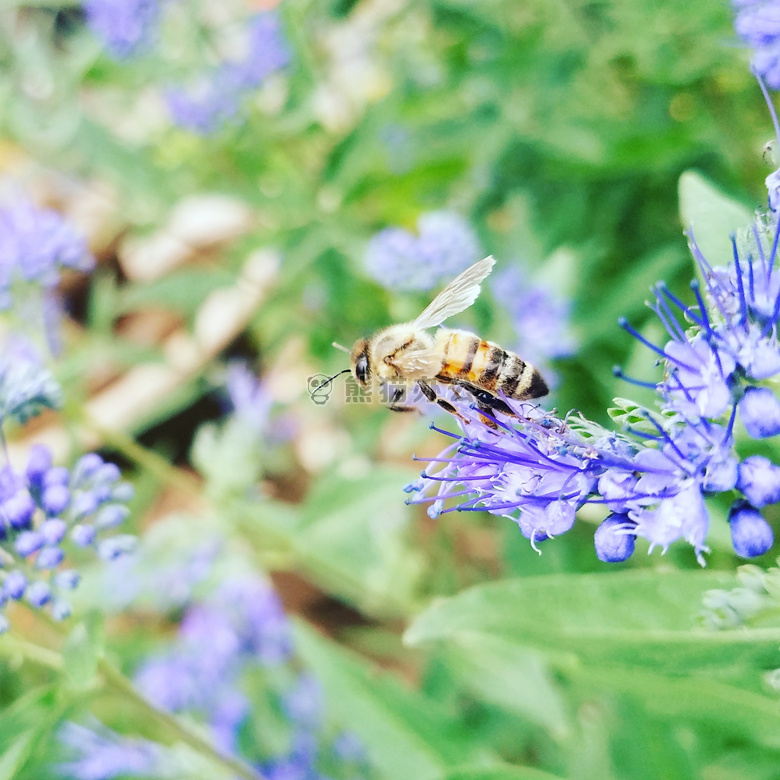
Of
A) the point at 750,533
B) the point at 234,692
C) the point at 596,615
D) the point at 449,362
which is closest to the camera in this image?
the point at 750,533

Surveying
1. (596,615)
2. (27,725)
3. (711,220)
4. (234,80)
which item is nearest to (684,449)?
(596,615)

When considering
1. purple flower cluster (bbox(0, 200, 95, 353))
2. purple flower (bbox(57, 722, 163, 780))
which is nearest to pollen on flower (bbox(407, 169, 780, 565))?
purple flower (bbox(57, 722, 163, 780))

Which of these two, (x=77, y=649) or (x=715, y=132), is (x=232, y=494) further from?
(x=715, y=132)

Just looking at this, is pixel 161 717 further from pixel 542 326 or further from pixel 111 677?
pixel 542 326

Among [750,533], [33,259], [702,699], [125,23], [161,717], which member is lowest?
[161,717]

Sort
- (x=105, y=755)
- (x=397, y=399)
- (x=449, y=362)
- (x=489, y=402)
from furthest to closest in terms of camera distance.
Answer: (x=105, y=755)
(x=397, y=399)
(x=449, y=362)
(x=489, y=402)

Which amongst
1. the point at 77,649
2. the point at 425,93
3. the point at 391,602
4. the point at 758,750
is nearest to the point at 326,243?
the point at 425,93

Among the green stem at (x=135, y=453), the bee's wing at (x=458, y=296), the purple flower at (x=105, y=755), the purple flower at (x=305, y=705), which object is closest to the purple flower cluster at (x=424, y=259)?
the bee's wing at (x=458, y=296)
